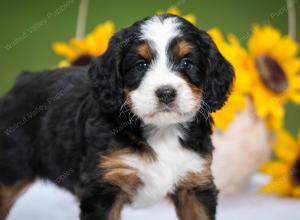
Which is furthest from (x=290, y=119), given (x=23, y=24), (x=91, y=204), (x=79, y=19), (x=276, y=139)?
(x=91, y=204)

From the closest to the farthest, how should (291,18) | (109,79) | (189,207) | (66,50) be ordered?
(109,79), (189,207), (66,50), (291,18)

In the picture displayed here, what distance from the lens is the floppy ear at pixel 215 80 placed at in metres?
3.78

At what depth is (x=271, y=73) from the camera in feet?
17.2

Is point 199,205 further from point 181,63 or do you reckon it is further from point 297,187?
point 297,187

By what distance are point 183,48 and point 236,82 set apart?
5.10 feet

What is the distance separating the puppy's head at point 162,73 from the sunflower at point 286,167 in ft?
5.58

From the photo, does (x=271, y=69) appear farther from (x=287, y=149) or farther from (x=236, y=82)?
(x=287, y=149)

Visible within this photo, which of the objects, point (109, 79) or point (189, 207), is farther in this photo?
point (189, 207)

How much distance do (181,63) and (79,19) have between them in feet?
7.18

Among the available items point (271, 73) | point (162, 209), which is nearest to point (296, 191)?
point (271, 73)

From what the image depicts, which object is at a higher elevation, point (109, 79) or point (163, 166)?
point (109, 79)

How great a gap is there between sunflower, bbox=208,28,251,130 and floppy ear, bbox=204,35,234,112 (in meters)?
1.13

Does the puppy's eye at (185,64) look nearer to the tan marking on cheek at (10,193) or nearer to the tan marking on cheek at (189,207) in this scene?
the tan marking on cheek at (189,207)

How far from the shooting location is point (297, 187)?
17.5 ft
